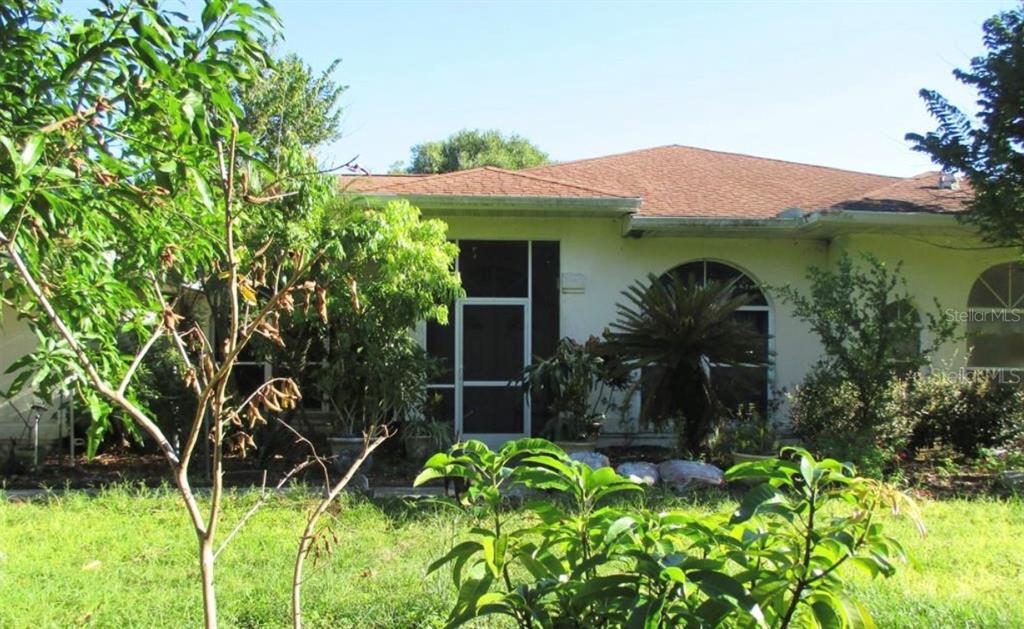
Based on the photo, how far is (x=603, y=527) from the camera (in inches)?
111

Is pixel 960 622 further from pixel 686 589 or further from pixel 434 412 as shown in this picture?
pixel 434 412

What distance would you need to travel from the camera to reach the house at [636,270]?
39.7 feet

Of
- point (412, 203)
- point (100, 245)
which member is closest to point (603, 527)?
point (100, 245)

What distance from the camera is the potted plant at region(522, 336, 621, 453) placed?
1097 centimetres

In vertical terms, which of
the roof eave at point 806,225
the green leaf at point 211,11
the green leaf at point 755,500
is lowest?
the green leaf at point 755,500

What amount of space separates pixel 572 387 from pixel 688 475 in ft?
7.27

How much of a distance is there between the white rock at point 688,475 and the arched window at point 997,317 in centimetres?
581

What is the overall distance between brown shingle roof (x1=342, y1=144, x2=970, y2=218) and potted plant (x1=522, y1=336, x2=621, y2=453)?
226 cm

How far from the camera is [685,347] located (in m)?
10.2

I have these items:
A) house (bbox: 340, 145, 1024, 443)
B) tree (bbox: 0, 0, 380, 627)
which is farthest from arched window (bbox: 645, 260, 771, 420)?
tree (bbox: 0, 0, 380, 627)

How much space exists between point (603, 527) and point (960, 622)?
2.93 metres

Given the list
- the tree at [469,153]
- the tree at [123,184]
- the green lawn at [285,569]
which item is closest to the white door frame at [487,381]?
the green lawn at [285,569]

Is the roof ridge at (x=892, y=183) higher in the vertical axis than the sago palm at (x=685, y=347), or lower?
higher

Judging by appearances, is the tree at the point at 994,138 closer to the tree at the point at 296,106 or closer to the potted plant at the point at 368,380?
the potted plant at the point at 368,380
